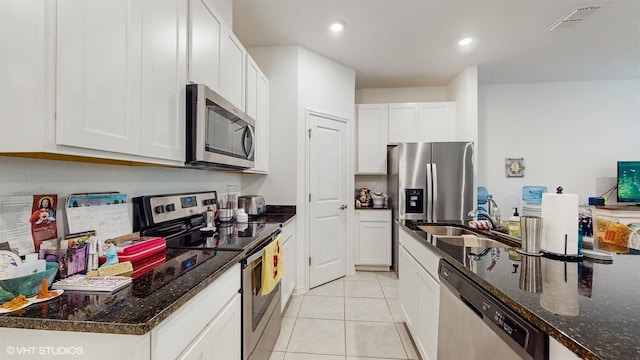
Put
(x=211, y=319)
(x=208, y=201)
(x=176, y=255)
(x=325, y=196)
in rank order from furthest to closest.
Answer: (x=325, y=196), (x=208, y=201), (x=176, y=255), (x=211, y=319)

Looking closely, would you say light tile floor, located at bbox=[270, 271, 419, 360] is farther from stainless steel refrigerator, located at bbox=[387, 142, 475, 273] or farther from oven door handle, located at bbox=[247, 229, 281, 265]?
stainless steel refrigerator, located at bbox=[387, 142, 475, 273]

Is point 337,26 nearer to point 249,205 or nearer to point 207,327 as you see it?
point 249,205

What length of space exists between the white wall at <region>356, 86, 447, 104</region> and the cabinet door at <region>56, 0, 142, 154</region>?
3.73 m

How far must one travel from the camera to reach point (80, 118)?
80 centimetres

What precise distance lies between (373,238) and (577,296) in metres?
2.97

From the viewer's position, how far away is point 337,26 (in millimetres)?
2643

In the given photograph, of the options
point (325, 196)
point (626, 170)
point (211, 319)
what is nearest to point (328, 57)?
point (325, 196)

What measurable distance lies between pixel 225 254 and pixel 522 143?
4.71 m

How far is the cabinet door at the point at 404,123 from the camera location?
392 centimetres

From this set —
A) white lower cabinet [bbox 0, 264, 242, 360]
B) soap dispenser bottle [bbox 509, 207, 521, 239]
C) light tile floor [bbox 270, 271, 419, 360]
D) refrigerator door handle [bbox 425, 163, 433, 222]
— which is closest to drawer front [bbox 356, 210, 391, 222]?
refrigerator door handle [bbox 425, 163, 433, 222]

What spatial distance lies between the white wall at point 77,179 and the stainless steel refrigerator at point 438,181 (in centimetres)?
256

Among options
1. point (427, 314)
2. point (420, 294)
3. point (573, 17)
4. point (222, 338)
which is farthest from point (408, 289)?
point (573, 17)

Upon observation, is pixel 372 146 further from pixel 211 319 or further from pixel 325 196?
pixel 211 319

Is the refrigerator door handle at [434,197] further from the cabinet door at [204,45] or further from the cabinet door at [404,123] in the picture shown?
Answer: the cabinet door at [204,45]
